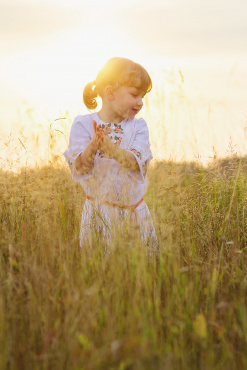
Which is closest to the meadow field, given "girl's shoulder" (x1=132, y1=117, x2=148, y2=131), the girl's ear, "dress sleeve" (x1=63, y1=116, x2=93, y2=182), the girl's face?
"dress sleeve" (x1=63, y1=116, x2=93, y2=182)

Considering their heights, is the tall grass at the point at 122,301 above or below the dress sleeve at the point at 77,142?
below

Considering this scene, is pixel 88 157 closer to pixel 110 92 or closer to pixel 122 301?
pixel 110 92

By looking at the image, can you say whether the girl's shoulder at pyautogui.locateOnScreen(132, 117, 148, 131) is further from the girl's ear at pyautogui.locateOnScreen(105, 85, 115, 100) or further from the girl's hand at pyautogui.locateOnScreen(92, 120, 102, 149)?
the girl's hand at pyautogui.locateOnScreen(92, 120, 102, 149)

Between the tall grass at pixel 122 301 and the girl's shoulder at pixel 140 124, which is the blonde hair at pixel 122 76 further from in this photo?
the tall grass at pixel 122 301

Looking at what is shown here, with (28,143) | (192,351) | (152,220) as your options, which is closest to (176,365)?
(192,351)

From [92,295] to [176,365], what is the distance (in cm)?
34

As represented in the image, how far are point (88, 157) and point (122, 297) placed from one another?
0.94 m

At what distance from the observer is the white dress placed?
2.08 meters

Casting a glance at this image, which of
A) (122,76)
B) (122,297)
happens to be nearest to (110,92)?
(122,76)

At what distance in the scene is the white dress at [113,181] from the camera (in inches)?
82.0

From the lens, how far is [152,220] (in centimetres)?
221

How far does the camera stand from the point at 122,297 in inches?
57.8

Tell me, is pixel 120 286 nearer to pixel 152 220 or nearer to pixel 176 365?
pixel 176 365

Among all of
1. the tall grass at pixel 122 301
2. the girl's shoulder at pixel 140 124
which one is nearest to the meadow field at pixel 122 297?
the tall grass at pixel 122 301
